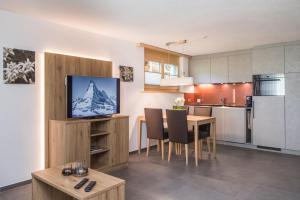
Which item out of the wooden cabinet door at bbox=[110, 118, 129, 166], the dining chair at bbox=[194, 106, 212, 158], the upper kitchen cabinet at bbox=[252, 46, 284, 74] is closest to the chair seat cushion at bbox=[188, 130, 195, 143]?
the dining chair at bbox=[194, 106, 212, 158]

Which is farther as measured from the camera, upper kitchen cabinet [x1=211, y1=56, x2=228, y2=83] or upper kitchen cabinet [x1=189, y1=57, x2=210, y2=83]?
upper kitchen cabinet [x1=189, y1=57, x2=210, y2=83]

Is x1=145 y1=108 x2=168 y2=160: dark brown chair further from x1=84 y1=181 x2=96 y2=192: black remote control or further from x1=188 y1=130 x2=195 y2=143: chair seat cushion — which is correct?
x1=84 y1=181 x2=96 y2=192: black remote control

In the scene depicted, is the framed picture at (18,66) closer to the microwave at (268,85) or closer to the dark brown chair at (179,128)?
the dark brown chair at (179,128)

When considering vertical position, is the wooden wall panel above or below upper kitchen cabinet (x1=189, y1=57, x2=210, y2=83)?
below

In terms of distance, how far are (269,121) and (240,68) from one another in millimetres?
1468

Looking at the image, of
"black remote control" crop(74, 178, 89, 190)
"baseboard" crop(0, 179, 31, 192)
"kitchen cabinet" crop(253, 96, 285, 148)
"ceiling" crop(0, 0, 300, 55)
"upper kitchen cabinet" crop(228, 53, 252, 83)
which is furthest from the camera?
"upper kitchen cabinet" crop(228, 53, 252, 83)

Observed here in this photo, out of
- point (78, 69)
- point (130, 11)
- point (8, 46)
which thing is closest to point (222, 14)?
point (130, 11)

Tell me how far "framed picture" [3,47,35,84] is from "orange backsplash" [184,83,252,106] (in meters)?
4.31

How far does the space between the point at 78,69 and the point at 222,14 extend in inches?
91.7

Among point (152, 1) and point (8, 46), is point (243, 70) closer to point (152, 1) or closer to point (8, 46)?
point (152, 1)

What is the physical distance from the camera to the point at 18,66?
10.2ft

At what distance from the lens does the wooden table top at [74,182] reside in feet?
6.20

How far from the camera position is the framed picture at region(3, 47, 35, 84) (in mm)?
3012

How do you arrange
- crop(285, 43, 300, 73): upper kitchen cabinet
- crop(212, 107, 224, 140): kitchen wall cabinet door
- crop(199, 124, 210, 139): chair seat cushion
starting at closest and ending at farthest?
crop(199, 124, 210, 139): chair seat cushion
crop(285, 43, 300, 73): upper kitchen cabinet
crop(212, 107, 224, 140): kitchen wall cabinet door
